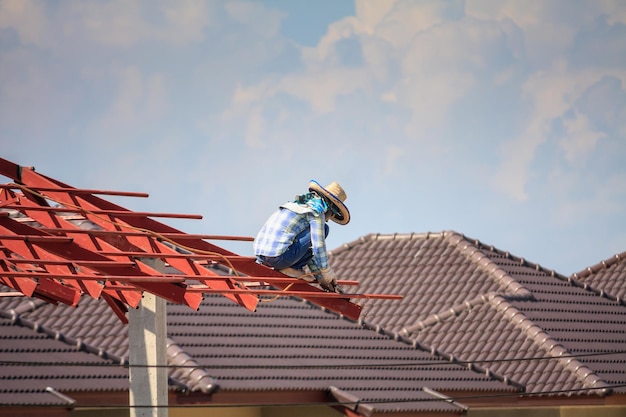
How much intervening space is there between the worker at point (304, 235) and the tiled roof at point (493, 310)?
888 centimetres

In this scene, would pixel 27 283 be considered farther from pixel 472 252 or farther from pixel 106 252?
pixel 472 252

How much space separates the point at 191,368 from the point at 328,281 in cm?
540

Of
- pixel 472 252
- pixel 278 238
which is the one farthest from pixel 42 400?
pixel 472 252

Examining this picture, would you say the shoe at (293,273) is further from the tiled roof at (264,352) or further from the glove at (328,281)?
A: the tiled roof at (264,352)

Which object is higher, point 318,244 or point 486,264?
point 486,264

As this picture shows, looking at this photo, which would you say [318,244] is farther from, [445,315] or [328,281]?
[445,315]

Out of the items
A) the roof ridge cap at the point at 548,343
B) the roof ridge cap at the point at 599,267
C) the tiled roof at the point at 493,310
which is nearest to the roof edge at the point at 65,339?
the tiled roof at the point at 493,310

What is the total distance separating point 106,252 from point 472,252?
15.1m

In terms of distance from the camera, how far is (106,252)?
38.3 ft

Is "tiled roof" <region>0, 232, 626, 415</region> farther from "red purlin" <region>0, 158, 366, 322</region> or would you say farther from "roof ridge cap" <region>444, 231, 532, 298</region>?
"red purlin" <region>0, 158, 366, 322</region>

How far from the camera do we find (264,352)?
17734 millimetres

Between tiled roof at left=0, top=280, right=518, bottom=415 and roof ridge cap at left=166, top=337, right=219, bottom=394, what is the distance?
0.05 ft

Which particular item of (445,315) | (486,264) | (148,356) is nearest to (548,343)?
(445,315)

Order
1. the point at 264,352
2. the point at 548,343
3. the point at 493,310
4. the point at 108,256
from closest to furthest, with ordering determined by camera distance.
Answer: the point at 108,256
the point at 264,352
the point at 548,343
the point at 493,310
